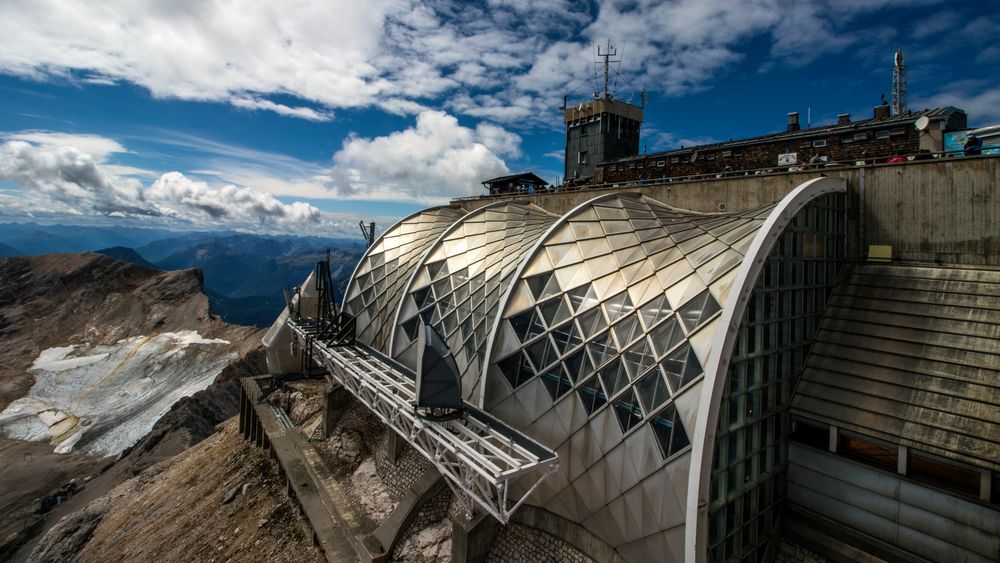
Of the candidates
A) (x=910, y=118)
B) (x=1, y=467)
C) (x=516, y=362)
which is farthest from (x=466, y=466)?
(x=1, y=467)

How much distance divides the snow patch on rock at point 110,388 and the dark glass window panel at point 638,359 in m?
90.8

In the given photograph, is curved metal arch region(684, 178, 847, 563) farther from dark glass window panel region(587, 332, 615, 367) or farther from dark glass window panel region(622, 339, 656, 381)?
dark glass window panel region(587, 332, 615, 367)

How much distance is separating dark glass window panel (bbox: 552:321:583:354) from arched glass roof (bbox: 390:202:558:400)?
5794mm

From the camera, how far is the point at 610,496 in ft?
51.2

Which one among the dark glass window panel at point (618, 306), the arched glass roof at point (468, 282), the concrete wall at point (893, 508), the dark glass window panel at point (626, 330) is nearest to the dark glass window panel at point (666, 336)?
the dark glass window panel at point (626, 330)

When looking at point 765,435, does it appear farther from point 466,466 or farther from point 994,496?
point 466,466

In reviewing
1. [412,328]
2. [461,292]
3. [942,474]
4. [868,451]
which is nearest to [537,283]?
[461,292]

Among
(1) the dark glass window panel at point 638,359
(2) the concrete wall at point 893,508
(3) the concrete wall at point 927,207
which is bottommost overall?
(2) the concrete wall at point 893,508

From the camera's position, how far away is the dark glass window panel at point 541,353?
18.6m

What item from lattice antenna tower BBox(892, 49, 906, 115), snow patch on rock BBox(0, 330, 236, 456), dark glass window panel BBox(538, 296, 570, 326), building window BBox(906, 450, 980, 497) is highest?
lattice antenna tower BBox(892, 49, 906, 115)

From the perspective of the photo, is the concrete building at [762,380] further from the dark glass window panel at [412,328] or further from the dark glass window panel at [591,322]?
the dark glass window panel at [412,328]

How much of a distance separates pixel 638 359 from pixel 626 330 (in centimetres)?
139

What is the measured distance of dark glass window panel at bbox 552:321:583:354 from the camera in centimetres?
1800

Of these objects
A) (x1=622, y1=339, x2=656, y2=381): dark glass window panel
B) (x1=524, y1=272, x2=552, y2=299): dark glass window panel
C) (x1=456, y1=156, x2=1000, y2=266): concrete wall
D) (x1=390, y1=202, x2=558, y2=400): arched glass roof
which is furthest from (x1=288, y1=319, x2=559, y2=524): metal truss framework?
(x1=456, y1=156, x2=1000, y2=266): concrete wall
